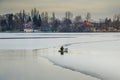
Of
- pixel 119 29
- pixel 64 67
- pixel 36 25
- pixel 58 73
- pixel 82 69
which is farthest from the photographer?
pixel 119 29

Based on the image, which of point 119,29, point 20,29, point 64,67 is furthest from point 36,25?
point 64,67

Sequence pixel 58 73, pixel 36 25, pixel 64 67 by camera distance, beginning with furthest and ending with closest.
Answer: pixel 36 25, pixel 64 67, pixel 58 73

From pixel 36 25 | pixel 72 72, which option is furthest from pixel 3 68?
pixel 36 25

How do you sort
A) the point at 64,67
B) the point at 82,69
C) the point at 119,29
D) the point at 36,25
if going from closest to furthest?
the point at 82,69 → the point at 64,67 → the point at 36,25 → the point at 119,29

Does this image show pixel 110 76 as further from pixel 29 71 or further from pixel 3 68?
pixel 3 68

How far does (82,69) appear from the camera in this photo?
9.95 m

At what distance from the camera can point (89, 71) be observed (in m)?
9.47

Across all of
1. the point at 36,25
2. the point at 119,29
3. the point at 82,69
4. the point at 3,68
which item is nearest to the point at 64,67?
the point at 82,69

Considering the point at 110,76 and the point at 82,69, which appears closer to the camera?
the point at 110,76

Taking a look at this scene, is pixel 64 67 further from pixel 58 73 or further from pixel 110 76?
pixel 110 76

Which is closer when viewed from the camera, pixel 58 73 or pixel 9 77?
pixel 9 77

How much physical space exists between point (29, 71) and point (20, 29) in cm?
6171

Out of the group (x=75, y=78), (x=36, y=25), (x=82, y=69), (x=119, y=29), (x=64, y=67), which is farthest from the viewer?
(x=119, y=29)

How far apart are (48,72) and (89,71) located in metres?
1.24
